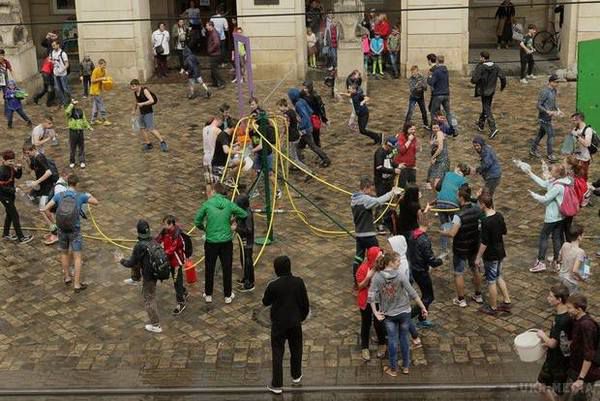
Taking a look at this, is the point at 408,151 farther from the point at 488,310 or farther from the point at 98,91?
the point at 98,91

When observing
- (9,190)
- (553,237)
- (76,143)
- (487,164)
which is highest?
(487,164)

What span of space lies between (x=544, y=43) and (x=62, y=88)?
13292mm

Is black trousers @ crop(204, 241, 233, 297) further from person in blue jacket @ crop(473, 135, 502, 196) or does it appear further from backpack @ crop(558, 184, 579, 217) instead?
backpack @ crop(558, 184, 579, 217)

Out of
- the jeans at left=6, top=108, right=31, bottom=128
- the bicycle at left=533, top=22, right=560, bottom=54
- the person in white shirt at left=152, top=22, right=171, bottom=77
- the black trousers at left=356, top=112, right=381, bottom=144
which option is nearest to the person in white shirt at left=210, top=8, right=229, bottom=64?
the person in white shirt at left=152, top=22, right=171, bottom=77

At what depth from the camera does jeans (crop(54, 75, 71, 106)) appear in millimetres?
21906

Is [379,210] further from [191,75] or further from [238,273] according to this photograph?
[191,75]

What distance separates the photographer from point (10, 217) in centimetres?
1447

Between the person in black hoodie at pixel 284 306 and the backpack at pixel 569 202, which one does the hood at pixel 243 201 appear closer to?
the person in black hoodie at pixel 284 306

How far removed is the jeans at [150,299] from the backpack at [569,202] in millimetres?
5464

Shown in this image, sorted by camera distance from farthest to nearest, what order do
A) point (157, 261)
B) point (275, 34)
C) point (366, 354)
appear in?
point (275, 34) < point (157, 261) < point (366, 354)

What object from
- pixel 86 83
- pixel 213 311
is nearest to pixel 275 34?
pixel 86 83

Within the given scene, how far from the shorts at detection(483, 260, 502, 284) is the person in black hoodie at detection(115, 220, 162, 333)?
13.5 feet

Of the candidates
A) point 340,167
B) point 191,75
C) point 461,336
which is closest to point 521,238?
point 461,336

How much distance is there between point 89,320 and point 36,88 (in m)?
13.2
